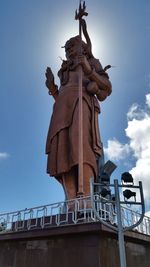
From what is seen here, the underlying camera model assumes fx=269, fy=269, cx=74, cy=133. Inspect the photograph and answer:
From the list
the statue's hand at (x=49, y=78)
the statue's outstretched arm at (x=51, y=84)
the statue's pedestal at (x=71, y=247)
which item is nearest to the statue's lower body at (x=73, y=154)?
the statue's outstretched arm at (x=51, y=84)

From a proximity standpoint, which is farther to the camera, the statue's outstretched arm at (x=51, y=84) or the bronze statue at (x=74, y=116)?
the statue's outstretched arm at (x=51, y=84)

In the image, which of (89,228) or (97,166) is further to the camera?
(97,166)

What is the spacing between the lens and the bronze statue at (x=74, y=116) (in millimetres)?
7463

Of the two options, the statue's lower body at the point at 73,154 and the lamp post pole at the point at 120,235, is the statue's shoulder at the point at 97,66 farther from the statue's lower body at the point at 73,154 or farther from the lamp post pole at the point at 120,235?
the lamp post pole at the point at 120,235

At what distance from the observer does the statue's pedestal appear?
464cm

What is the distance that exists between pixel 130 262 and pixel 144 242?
0.72 m

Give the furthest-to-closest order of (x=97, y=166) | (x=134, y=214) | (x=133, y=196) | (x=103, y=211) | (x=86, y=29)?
(x=86, y=29), (x=97, y=166), (x=134, y=214), (x=103, y=211), (x=133, y=196)

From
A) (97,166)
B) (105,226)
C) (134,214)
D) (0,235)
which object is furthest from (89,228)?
(97,166)

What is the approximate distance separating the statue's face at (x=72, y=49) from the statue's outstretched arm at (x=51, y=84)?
0.89 meters

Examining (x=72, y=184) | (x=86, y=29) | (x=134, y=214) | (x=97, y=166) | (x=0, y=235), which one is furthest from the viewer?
(x=86, y=29)

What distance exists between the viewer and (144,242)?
5848 mm

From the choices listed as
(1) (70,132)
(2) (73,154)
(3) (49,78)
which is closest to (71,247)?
(2) (73,154)

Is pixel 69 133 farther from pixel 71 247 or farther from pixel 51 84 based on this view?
pixel 71 247

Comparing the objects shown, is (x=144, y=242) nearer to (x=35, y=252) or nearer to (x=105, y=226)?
(x=105, y=226)
